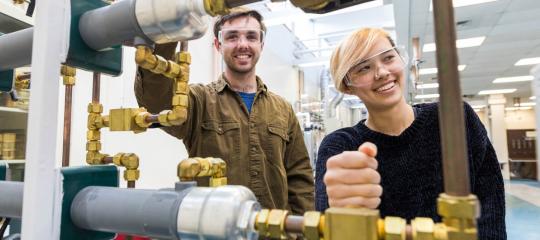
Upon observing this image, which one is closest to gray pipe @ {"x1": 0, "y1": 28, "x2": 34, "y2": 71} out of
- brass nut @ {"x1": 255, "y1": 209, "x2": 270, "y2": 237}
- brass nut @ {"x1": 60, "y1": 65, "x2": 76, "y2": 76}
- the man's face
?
brass nut @ {"x1": 60, "y1": 65, "x2": 76, "y2": 76}

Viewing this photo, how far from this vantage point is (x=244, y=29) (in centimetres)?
122

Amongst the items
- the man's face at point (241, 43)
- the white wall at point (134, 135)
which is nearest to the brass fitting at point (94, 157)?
the man's face at point (241, 43)

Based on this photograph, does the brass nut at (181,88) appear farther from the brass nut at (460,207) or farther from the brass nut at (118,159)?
the brass nut at (460,207)

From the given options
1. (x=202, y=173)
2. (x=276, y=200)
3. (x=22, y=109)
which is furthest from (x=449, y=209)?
(x=22, y=109)

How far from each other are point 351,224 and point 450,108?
12cm

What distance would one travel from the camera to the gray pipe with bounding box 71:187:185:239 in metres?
0.34

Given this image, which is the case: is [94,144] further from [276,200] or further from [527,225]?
[527,225]

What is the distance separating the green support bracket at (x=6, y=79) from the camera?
61 cm

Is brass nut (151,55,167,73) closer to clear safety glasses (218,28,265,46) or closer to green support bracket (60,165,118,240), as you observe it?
green support bracket (60,165,118,240)

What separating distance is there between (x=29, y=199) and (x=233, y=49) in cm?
90

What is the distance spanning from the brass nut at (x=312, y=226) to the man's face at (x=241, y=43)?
0.94 meters

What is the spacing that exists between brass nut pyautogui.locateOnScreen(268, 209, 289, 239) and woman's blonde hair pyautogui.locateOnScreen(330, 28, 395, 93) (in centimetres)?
65

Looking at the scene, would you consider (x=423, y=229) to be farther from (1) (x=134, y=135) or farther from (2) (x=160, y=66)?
(1) (x=134, y=135)

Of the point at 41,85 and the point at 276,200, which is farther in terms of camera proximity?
the point at 276,200
